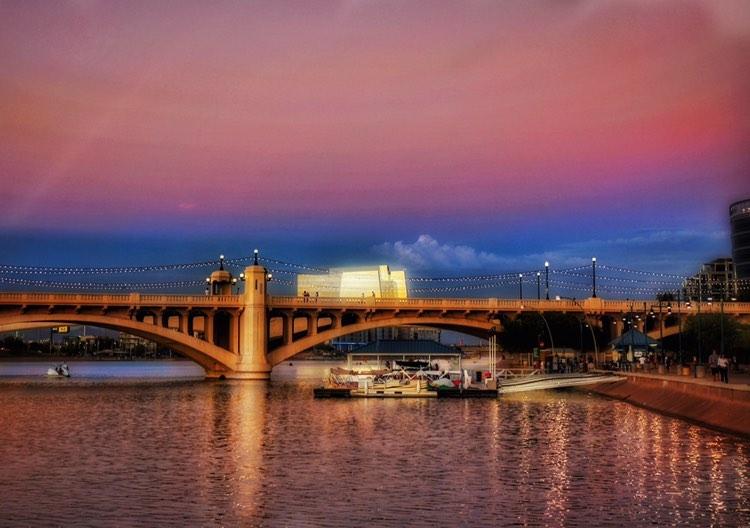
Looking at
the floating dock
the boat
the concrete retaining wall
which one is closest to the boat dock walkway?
the floating dock

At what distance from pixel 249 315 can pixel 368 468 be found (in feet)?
269

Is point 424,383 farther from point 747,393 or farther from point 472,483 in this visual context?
point 472,483

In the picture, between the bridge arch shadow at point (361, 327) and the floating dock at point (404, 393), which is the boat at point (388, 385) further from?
the bridge arch shadow at point (361, 327)

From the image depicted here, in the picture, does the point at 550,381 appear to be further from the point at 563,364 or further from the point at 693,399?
the point at 693,399

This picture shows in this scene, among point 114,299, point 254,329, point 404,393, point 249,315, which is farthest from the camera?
point 249,315

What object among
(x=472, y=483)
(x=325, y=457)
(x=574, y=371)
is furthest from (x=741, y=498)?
(x=574, y=371)

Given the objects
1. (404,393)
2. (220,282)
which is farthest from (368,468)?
(220,282)

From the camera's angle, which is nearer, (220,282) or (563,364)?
(563,364)

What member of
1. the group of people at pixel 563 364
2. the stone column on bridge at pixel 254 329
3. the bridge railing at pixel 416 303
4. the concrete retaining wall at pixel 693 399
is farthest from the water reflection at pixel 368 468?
the bridge railing at pixel 416 303

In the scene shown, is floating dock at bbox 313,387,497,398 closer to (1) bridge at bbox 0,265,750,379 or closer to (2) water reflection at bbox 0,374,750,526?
(2) water reflection at bbox 0,374,750,526

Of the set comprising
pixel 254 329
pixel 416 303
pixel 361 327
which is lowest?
pixel 254 329

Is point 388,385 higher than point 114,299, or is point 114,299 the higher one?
point 114,299

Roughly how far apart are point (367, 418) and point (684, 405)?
19.8m

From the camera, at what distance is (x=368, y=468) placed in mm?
41938
